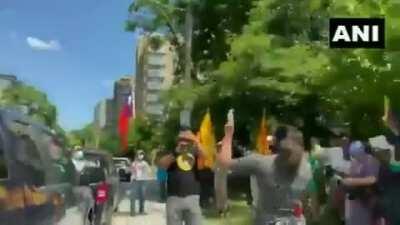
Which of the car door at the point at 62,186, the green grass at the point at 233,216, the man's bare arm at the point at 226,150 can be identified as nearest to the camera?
the man's bare arm at the point at 226,150

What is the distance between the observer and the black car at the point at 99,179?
38.0 ft

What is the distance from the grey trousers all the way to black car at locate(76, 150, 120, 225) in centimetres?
148

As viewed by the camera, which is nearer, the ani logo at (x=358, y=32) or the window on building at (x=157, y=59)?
the ani logo at (x=358, y=32)

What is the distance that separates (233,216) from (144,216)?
2203 millimetres

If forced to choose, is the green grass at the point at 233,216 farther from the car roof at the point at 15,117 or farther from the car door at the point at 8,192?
the car door at the point at 8,192

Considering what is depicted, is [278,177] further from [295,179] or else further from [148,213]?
[148,213]

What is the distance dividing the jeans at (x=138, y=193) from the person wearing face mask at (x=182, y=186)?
8.48 metres

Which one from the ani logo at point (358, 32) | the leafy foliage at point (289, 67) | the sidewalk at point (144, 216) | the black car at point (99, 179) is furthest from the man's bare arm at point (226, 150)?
the sidewalk at point (144, 216)

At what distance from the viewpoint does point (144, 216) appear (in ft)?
60.3

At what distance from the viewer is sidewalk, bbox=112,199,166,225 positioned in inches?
664

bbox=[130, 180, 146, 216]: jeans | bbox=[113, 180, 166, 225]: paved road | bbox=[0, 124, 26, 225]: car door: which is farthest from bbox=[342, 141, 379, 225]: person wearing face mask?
bbox=[130, 180, 146, 216]: jeans

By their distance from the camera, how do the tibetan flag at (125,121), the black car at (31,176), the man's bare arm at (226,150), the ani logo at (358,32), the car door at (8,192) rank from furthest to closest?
the tibetan flag at (125,121) → the ani logo at (358,32) → the man's bare arm at (226,150) → the black car at (31,176) → the car door at (8,192)

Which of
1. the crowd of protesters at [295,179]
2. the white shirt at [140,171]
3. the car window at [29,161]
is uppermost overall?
the car window at [29,161]

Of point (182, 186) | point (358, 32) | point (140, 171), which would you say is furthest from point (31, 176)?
point (140, 171)
